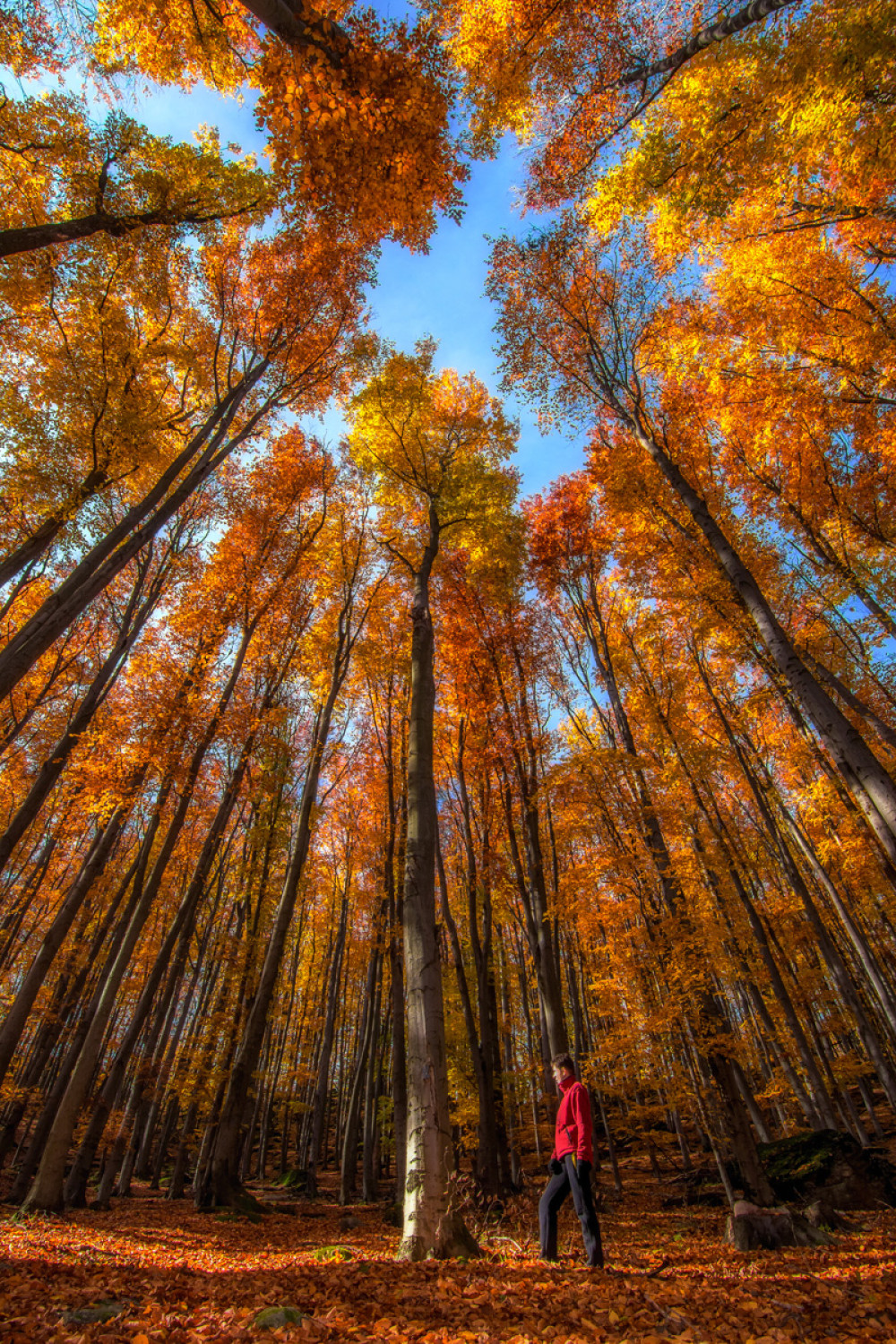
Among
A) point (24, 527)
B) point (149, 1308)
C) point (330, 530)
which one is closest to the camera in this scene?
point (149, 1308)

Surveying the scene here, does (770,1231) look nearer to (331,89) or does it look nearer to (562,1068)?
(562,1068)

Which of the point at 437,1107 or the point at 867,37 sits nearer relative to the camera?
the point at 437,1107

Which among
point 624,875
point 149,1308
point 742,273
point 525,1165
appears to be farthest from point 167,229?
point 525,1165

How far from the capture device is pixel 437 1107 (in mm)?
4137

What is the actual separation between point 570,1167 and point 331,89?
10181 mm

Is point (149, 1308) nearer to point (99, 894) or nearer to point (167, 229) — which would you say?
point (167, 229)

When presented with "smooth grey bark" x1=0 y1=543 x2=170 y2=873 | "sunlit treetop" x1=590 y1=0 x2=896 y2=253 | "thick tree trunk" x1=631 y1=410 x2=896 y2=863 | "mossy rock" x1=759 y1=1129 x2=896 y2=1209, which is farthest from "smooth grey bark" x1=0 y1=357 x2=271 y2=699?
"mossy rock" x1=759 y1=1129 x2=896 y2=1209

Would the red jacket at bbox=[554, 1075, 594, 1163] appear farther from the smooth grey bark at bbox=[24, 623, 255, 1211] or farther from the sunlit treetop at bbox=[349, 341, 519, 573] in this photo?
the sunlit treetop at bbox=[349, 341, 519, 573]

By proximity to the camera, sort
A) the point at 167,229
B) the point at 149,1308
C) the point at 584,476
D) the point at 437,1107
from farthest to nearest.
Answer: the point at 584,476 → the point at 167,229 → the point at 437,1107 → the point at 149,1308

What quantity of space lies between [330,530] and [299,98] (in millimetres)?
7328

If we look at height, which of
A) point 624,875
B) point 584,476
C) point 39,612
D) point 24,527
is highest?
point 584,476

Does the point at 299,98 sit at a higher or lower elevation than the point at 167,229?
lower

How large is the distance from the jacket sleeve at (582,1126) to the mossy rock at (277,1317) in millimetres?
2288

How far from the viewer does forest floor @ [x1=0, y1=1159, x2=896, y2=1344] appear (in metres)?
2.41
